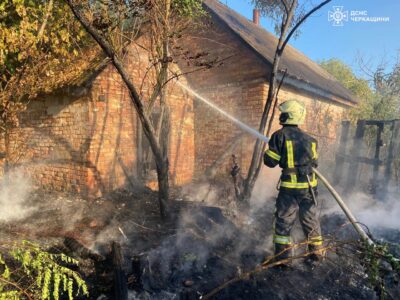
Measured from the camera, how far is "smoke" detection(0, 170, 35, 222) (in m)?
5.40

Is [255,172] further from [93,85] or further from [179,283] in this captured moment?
[93,85]

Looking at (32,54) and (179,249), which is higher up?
(32,54)

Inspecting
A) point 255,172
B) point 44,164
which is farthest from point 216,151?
point 44,164

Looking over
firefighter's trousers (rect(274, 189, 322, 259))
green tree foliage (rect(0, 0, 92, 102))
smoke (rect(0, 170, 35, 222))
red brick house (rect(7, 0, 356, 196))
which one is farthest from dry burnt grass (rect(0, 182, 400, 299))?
green tree foliage (rect(0, 0, 92, 102))

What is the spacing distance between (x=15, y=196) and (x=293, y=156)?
621cm

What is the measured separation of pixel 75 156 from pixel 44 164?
119 centimetres

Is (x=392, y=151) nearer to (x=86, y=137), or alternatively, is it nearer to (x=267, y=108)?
(x=267, y=108)

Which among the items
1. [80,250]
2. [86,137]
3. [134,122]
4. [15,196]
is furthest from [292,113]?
[15,196]

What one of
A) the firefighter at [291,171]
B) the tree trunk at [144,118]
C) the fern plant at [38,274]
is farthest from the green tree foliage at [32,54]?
the fern plant at [38,274]

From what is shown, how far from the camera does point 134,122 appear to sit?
23.0 feet

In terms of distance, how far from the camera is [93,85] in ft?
19.5

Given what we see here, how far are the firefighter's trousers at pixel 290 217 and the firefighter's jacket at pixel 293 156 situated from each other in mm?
127

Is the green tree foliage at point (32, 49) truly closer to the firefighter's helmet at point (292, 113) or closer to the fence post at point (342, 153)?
the firefighter's helmet at point (292, 113)

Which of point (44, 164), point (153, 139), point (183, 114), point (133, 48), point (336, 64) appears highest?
point (336, 64)
